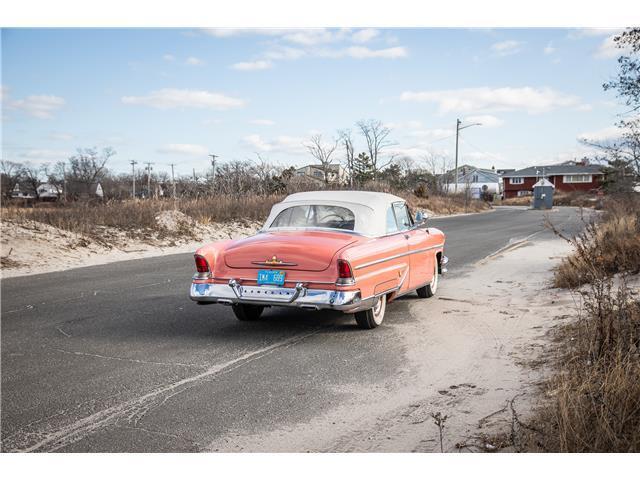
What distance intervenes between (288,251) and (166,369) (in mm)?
1656

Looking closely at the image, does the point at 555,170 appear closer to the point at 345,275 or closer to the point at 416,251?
the point at 416,251

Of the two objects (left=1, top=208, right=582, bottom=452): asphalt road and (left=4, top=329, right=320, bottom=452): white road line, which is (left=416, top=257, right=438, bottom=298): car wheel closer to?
(left=1, top=208, right=582, bottom=452): asphalt road

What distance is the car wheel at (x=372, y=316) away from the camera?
22.0ft

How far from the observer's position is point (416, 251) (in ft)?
25.7

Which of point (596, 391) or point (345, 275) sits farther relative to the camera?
point (345, 275)

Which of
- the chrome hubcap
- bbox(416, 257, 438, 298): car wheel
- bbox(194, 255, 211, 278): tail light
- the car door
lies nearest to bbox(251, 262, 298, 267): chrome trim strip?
bbox(194, 255, 211, 278): tail light

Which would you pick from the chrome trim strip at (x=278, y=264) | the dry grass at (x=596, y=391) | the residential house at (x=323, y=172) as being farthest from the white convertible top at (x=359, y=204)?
the residential house at (x=323, y=172)

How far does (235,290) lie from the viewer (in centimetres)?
633

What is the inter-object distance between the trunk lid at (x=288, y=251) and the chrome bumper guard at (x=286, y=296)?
0.70 feet

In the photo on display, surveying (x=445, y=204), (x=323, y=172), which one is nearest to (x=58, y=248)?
(x=323, y=172)

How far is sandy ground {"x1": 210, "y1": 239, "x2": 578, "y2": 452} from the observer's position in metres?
3.80

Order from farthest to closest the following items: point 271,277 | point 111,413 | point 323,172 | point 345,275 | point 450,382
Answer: point 323,172
point 271,277
point 345,275
point 450,382
point 111,413

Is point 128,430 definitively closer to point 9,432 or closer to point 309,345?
point 9,432

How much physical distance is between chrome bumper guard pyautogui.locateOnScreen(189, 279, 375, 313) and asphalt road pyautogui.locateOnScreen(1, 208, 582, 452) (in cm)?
40
